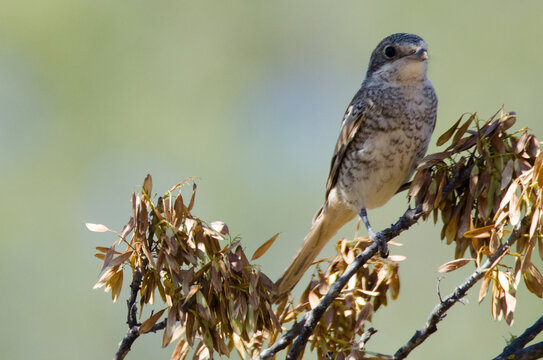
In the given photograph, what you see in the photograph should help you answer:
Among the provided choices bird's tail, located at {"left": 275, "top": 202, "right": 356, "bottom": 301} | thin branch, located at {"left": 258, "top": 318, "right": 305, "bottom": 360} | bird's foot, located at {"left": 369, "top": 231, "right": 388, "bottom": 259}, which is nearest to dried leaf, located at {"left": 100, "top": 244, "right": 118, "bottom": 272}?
thin branch, located at {"left": 258, "top": 318, "right": 305, "bottom": 360}

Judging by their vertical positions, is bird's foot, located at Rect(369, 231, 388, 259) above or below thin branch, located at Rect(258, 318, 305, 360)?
above

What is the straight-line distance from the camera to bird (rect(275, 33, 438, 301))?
155 inches

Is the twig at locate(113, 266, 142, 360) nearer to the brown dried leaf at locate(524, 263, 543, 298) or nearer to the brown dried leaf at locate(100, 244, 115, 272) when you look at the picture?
the brown dried leaf at locate(100, 244, 115, 272)

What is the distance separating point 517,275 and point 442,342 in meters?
3.75

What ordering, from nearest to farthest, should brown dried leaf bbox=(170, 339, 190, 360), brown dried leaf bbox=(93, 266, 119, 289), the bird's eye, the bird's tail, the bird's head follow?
brown dried leaf bbox=(93, 266, 119, 289), brown dried leaf bbox=(170, 339, 190, 360), the bird's tail, the bird's head, the bird's eye

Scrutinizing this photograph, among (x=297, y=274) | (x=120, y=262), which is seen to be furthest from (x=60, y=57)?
(x=120, y=262)

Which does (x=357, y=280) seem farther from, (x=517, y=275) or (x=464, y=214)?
(x=517, y=275)

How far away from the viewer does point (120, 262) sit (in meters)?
2.51

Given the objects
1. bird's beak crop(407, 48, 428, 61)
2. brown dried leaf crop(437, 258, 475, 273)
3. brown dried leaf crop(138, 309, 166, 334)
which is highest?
bird's beak crop(407, 48, 428, 61)

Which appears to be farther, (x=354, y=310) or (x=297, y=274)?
(x=297, y=274)

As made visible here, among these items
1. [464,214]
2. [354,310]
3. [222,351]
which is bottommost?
[222,351]

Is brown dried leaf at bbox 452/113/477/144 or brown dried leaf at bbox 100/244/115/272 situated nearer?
brown dried leaf at bbox 100/244/115/272

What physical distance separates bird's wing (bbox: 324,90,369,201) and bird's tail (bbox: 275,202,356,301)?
183mm

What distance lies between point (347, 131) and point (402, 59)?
1.62 feet
